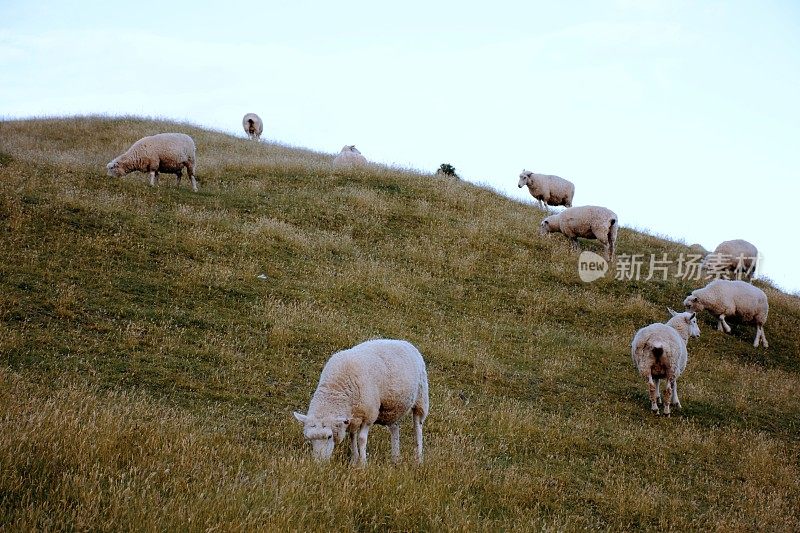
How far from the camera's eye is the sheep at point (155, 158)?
21828 mm

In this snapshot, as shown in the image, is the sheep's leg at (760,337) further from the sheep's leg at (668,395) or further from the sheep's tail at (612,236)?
the sheep's leg at (668,395)

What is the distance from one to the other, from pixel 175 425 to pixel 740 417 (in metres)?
11.1

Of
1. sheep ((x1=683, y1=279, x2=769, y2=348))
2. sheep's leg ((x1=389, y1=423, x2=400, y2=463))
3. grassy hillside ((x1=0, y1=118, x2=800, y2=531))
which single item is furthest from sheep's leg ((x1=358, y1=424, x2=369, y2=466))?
sheep ((x1=683, y1=279, x2=769, y2=348))

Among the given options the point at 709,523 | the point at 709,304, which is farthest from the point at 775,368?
the point at 709,523

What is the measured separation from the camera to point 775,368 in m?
16.7

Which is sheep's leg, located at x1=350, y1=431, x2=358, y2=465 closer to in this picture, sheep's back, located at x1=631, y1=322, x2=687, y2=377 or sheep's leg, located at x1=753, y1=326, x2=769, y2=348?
sheep's back, located at x1=631, y1=322, x2=687, y2=377

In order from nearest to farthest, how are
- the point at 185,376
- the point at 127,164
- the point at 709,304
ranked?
1. the point at 185,376
2. the point at 709,304
3. the point at 127,164

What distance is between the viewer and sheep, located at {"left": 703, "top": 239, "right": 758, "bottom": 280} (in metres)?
22.8

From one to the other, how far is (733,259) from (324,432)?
21.2m

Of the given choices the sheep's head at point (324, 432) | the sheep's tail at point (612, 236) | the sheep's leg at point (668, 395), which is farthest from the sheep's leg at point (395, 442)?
the sheep's tail at point (612, 236)

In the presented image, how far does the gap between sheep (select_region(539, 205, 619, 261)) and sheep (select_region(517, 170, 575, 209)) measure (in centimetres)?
518

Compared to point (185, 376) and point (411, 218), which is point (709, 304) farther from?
point (185, 376)

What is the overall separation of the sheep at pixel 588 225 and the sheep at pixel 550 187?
17.0 feet

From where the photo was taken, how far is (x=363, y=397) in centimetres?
706
